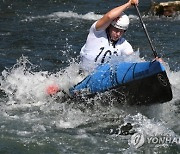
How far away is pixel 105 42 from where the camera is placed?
845cm

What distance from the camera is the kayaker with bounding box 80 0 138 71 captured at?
8.23 m

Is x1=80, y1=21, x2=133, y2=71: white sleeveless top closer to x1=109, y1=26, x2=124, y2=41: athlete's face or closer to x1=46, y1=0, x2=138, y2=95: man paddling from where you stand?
x1=46, y1=0, x2=138, y2=95: man paddling

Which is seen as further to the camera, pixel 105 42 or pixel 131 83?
pixel 105 42

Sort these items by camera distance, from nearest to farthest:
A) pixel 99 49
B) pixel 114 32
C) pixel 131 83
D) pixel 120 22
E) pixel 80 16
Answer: pixel 131 83 < pixel 120 22 < pixel 114 32 < pixel 99 49 < pixel 80 16

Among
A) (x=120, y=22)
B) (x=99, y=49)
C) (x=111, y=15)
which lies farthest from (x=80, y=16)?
(x=111, y=15)

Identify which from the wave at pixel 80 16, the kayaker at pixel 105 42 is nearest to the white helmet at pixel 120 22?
the kayaker at pixel 105 42

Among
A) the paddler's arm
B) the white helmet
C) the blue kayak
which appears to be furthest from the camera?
the white helmet

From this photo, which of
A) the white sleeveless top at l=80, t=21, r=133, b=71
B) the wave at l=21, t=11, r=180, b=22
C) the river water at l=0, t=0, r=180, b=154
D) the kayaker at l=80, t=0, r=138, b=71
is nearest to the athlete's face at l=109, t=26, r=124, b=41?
the kayaker at l=80, t=0, r=138, b=71

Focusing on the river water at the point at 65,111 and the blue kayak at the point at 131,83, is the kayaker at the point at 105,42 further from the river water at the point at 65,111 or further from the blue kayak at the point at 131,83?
the river water at the point at 65,111

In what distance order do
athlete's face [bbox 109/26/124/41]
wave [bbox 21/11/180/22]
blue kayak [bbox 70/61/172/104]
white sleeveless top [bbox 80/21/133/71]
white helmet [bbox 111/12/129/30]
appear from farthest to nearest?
wave [bbox 21/11/180/22]
white sleeveless top [bbox 80/21/133/71]
athlete's face [bbox 109/26/124/41]
white helmet [bbox 111/12/129/30]
blue kayak [bbox 70/61/172/104]

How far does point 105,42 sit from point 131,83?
90 centimetres

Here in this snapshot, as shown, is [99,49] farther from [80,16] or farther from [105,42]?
[80,16]

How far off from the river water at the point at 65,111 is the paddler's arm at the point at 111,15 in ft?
3.10

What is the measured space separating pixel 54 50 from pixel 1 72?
272 cm
